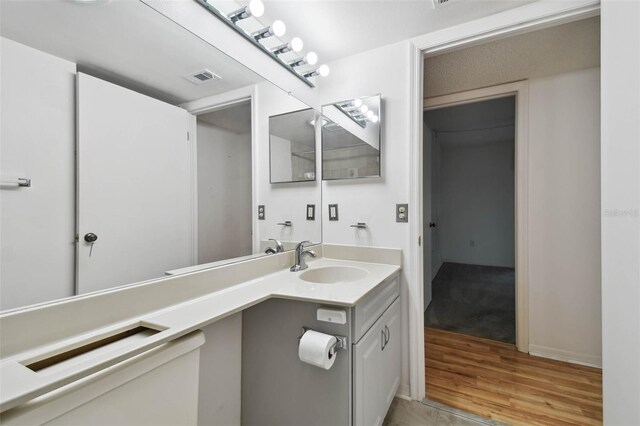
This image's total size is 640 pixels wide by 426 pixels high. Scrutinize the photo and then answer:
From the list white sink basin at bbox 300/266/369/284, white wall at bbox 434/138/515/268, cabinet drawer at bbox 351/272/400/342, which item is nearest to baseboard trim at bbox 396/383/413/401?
cabinet drawer at bbox 351/272/400/342

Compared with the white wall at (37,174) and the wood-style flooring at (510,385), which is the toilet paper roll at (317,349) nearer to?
the white wall at (37,174)

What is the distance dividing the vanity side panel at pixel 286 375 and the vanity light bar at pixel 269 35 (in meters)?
1.37

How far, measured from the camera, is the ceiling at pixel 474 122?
3.11 m

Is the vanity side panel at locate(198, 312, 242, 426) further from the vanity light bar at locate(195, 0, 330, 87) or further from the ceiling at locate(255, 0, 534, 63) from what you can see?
the ceiling at locate(255, 0, 534, 63)

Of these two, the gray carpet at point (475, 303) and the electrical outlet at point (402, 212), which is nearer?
the electrical outlet at point (402, 212)

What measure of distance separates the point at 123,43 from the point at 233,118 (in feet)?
1.66

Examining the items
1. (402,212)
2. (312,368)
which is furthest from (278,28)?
(312,368)

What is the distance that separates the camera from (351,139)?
1821mm

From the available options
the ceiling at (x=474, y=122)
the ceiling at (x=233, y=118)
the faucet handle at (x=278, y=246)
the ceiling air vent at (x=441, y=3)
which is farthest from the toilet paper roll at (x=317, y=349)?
the ceiling at (x=474, y=122)

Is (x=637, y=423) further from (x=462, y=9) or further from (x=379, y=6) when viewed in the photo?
(x=379, y=6)

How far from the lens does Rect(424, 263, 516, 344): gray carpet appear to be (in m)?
2.53

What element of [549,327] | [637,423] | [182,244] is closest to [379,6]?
[182,244]

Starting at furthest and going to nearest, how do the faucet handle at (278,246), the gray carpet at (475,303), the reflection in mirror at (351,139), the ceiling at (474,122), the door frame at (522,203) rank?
the ceiling at (474,122)
the gray carpet at (475,303)
the door frame at (522,203)
the reflection in mirror at (351,139)
the faucet handle at (278,246)

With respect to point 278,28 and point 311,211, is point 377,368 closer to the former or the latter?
point 311,211
